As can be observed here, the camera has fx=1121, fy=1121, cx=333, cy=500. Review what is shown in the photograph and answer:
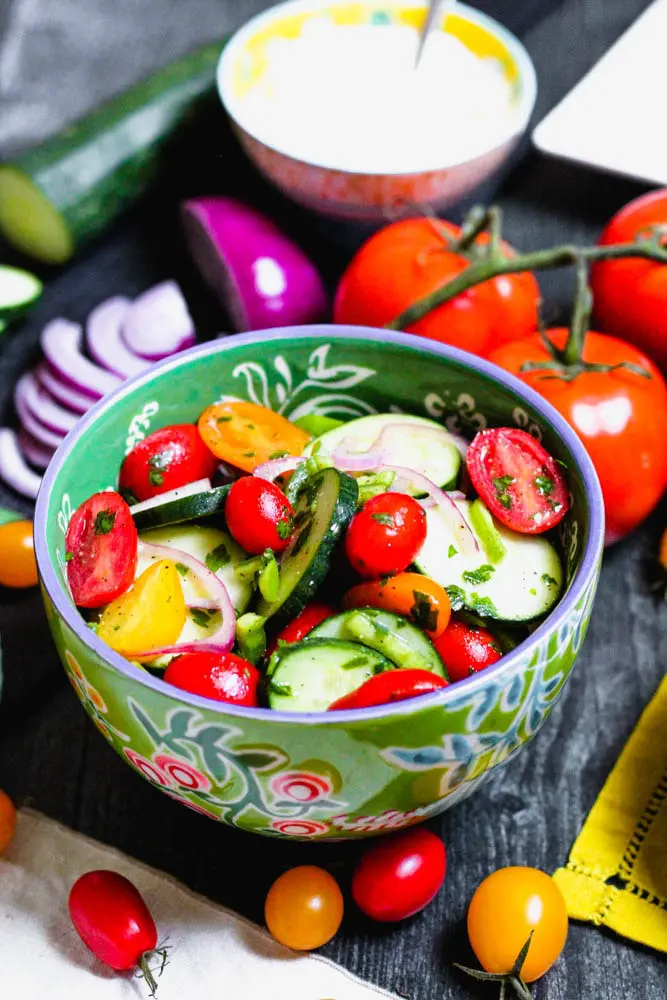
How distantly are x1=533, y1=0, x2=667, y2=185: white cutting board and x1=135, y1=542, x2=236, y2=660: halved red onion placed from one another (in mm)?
1414

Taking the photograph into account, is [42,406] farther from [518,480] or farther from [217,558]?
[518,480]

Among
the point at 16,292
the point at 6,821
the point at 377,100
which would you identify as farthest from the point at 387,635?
the point at 377,100

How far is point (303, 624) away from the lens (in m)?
1.23

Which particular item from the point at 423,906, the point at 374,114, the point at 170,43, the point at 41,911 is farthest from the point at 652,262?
the point at 170,43

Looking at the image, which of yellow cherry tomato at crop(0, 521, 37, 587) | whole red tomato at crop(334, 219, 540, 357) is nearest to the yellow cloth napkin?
whole red tomato at crop(334, 219, 540, 357)

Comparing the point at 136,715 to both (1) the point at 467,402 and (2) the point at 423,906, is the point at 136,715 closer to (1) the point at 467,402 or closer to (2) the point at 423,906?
(2) the point at 423,906

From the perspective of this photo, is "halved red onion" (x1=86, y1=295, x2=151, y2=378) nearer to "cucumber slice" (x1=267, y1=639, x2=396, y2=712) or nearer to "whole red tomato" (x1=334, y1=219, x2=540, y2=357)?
"whole red tomato" (x1=334, y1=219, x2=540, y2=357)

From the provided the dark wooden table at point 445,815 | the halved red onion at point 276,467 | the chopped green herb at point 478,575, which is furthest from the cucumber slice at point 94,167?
the chopped green herb at point 478,575

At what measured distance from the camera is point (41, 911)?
1277 millimetres

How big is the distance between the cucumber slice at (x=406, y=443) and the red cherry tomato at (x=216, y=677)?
1.13ft

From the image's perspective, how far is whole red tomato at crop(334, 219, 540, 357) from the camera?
1834mm

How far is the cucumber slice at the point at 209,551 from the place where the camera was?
4.10 ft

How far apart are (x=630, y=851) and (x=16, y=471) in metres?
1.08

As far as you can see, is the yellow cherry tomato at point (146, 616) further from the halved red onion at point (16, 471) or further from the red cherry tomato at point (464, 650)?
the halved red onion at point (16, 471)
